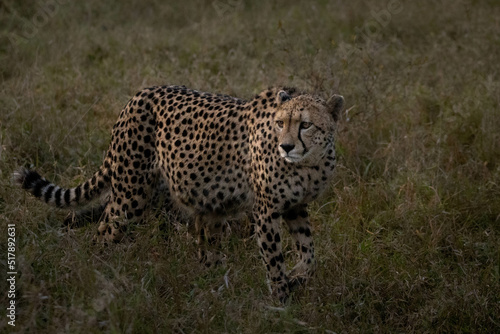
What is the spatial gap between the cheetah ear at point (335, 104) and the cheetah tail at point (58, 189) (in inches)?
55.7

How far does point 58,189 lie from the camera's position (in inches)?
157

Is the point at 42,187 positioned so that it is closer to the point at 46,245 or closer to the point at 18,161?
the point at 46,245

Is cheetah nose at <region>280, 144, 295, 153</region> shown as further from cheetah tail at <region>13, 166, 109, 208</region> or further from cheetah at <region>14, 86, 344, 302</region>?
cheetah tail at <region>13, 166, 109, 208</region>

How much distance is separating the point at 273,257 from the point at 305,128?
0.71 metres

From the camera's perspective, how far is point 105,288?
298cm

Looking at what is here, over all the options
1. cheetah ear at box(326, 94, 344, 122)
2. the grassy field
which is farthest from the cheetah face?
the grassy field

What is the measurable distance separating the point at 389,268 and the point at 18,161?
273 cm

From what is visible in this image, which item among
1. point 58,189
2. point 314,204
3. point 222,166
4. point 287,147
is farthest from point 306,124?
point 58,189

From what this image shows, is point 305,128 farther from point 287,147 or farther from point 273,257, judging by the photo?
point 273,257

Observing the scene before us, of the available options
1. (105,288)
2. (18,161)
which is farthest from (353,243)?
(18,161)

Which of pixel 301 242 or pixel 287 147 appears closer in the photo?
pixel 287 147

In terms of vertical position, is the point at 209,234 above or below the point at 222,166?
below

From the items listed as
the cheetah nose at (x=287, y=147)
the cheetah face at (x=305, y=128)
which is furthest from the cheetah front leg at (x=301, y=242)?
the cheetah nose at (x=287, y=147)

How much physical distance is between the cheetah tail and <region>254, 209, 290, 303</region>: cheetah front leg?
42.8 inches
